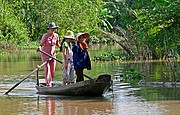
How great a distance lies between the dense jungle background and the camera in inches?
547

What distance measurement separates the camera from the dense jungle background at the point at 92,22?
13883mm

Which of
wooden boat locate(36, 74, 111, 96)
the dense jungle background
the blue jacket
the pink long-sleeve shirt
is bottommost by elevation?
wooden boat locate(36, 74, 111, 96)

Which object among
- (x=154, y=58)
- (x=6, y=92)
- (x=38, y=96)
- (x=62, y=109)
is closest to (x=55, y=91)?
(x=38, y=96)

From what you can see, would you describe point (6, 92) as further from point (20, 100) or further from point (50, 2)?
point (50, 2)

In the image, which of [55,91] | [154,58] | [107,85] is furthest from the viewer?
[154,58]

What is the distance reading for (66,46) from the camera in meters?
12.3

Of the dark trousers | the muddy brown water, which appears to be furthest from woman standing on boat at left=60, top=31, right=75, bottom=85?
the muddy brown water

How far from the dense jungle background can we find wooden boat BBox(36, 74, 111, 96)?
9.73ft

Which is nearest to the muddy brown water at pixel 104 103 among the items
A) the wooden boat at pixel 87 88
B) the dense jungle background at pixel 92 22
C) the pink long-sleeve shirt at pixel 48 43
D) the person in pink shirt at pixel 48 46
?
the wooden boat at pixel 87 88

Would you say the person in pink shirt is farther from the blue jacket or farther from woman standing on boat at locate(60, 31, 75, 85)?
the blue jacket

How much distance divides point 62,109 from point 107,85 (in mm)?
1812

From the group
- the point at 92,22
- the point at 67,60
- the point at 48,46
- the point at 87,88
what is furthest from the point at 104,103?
the point at 92,22

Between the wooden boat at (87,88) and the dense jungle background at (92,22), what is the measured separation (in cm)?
297

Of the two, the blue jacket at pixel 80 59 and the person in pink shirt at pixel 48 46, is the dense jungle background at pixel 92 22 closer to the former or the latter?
the blue jacket at pixel 80 59
